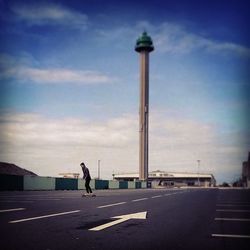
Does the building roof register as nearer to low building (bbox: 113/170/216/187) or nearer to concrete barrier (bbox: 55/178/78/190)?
low building (bbox: 113/170/216/187)

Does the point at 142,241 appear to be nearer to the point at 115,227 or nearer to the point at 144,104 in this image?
the point at 115,227

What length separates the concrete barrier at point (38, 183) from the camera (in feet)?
94.9

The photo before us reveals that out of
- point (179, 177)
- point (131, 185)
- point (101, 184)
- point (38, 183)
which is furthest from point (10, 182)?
point (179, 177)

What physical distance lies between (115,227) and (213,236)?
5.74 ft

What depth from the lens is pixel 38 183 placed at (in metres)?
30.6

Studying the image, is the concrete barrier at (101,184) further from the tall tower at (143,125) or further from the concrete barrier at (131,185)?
the tall tower at (143,125)

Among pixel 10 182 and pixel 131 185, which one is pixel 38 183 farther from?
pixel 131 185

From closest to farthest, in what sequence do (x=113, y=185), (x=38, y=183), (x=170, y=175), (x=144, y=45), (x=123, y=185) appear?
(x=38, y=183) → (x=113, y=185) → (x=123, y=185) → (x=144, y=45) → (x=170, y=175)

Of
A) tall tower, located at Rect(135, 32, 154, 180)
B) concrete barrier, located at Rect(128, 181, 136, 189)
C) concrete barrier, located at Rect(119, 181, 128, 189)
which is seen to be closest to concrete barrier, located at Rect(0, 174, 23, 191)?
concrete barrier, located at Rect(119, 181, 128, 189)

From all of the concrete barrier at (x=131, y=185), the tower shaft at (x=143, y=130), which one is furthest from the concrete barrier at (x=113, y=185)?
the tower shaft at (x=143, y=130)

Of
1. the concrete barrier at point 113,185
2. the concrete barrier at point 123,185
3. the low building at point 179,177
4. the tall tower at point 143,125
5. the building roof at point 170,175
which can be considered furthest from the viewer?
the low building at point 179,177

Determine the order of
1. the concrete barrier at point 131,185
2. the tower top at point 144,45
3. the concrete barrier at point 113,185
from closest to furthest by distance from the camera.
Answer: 1. the concrete barrier at point 113,185
2. the concrete barrier at point 131,185
3. the tower top at point 144,45

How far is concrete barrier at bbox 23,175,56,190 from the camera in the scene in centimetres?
2893

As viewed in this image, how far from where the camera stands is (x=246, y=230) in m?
6.71
